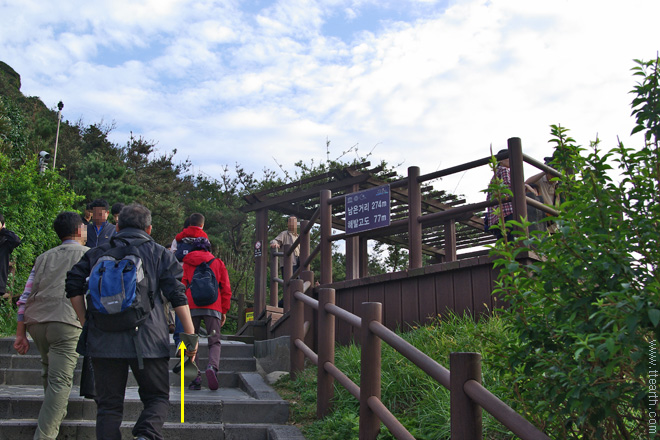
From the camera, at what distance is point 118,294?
A: 132 inches

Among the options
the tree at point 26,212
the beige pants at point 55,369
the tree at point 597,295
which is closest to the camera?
the tree at point 597,295

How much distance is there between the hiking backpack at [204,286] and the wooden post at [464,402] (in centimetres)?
351

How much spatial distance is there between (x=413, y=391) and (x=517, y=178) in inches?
87.6

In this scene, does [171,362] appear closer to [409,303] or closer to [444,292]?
[409,303]

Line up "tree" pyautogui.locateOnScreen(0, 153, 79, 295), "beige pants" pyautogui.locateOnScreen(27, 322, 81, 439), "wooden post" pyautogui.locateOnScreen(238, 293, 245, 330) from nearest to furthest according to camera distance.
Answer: "beige pants" pyautogui.locateOnScreen(27, 322, 81, 439) < "tree" pyautogui.locateOnScreen(0, 153, 79, 295) < "wooden post" pyautogui.locateOnScreen(238, 293, 245, 330)

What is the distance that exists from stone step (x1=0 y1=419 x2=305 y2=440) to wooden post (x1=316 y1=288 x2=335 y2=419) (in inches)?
11.9

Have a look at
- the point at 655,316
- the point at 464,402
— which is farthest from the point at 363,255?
the point at 655,316

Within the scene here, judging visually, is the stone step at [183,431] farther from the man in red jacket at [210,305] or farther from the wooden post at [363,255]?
the wooden post at [363,255]

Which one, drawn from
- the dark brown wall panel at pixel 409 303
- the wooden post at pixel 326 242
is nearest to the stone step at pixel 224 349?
the wooden post at pixel 326 242

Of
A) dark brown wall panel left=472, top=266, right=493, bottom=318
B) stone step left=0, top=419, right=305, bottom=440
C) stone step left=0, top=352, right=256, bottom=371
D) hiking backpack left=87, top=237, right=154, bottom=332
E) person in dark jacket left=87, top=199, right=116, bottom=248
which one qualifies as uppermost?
person in dark jacket left=87, top=199, right=116, bottom=248

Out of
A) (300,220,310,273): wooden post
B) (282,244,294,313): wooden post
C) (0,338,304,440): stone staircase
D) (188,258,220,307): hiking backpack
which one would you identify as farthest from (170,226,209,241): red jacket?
(282,244,294,313): wooden post

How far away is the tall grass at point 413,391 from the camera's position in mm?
3920

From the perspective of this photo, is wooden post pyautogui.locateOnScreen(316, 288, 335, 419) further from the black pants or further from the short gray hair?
the short gray hair

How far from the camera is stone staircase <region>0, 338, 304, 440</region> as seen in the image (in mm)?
4590
